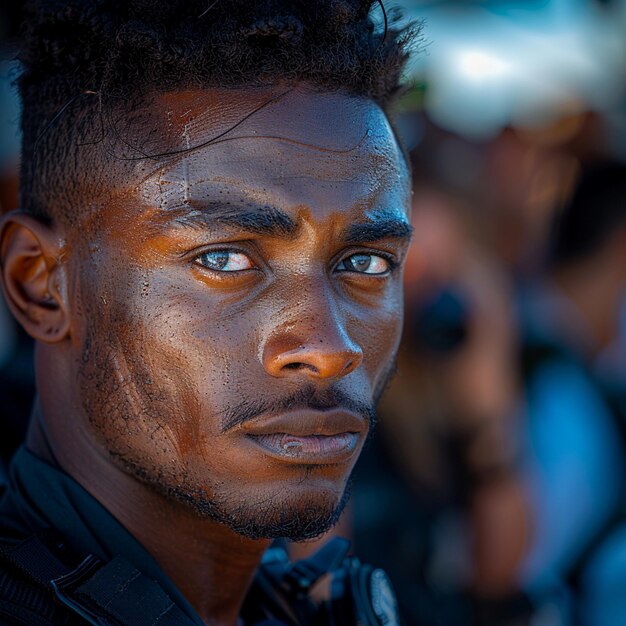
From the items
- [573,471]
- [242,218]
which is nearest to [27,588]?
[242,218]

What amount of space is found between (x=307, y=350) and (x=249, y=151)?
444mm

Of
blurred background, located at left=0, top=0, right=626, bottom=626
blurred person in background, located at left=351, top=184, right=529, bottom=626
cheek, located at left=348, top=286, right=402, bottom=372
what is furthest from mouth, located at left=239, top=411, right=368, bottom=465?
blurred person in background, located at left=351, top=184, right=529, bottom=626

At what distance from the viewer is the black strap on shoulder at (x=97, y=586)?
1.89 meters

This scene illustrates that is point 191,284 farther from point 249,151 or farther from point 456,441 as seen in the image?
point 456,441

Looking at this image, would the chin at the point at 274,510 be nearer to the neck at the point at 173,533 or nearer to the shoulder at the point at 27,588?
the neck at the point at 173,533

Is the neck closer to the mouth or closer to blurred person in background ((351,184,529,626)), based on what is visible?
A: the mouth

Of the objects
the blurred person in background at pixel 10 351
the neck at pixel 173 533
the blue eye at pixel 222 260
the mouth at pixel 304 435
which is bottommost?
the blurred person in background at pixel 10 351

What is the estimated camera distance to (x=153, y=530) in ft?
7.24

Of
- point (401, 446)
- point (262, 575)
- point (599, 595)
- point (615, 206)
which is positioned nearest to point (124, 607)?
point (262, 575)

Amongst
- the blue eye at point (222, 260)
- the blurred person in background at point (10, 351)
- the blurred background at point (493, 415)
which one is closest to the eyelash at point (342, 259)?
the blue eye at point (222, 260)

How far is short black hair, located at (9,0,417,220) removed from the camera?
2084 millimetres

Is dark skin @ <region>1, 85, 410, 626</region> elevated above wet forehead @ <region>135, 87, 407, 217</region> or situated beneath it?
situated beneath

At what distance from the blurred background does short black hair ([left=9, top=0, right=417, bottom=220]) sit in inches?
64.3

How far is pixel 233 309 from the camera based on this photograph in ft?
6.68
